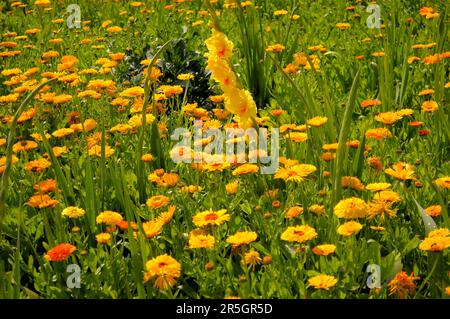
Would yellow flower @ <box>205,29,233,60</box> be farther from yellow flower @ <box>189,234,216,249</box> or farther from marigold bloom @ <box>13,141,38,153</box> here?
marigold bloom @ <box>13,141,38,153</box>

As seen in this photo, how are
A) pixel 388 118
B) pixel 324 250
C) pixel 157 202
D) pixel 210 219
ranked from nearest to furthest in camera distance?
pixel 324 250
pixel 210 219
pixel 157 202
pixel 388 118

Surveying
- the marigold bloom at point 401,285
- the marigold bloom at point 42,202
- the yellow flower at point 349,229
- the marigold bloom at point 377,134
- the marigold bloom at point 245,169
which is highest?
the marigold bloom at point 377,134

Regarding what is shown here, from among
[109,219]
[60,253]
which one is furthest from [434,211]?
[60,253]

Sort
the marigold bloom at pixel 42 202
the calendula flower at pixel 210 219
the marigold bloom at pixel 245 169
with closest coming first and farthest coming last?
the calendula flower at pixel 210 219 → the marigold bloom at pixel 42 202 → the marigold bloom at pixel 245 169

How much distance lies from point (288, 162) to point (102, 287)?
0.66 metres

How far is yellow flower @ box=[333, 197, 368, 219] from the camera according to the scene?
1.62 m

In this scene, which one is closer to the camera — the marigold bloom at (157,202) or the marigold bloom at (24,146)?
the marigold bloom at (157,202)

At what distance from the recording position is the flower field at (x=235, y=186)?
63.9 inches

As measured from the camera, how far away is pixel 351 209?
163 cm

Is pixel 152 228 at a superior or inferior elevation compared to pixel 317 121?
inferior

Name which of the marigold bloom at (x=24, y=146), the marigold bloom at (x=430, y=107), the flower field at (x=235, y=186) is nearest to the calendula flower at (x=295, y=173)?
the flower field at (x=235, y=186)

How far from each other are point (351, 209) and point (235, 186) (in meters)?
0.44

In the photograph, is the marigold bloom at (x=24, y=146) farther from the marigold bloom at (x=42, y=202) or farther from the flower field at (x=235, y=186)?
the marigold bloom at (x=42, y=202)

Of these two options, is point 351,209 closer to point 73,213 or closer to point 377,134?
point 377,134
